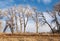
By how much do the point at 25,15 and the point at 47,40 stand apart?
0.95 meters

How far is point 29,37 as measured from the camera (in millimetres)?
6305

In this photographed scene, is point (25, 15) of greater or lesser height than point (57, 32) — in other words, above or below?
above

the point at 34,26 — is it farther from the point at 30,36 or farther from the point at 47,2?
the point at 47,2

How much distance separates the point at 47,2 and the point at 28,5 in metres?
0.55

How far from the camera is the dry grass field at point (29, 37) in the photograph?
6.29m

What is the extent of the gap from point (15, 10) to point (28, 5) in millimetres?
397

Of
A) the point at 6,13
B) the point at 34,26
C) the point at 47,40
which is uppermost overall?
the point at 6,13

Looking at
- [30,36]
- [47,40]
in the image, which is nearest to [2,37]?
[30,36]

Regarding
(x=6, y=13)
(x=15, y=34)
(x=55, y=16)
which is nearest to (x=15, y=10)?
(x=6, y=13)

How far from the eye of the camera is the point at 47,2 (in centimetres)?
645

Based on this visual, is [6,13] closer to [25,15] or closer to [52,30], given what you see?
[25,15]

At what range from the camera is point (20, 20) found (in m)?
6.41

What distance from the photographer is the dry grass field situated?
6289 mm

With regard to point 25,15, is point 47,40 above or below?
below
